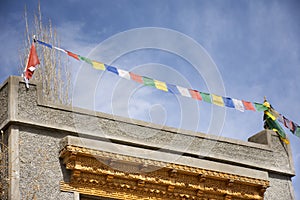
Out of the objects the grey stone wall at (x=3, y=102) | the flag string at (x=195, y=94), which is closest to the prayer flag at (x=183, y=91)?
the flag string at (x=195, y=94)

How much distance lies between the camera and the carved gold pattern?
39.3 ft

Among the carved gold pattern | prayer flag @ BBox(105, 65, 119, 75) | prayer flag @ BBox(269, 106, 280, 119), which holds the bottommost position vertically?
the carved gold pattern

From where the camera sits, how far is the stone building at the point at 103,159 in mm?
11773

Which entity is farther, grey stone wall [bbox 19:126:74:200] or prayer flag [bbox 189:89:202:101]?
prayer flag [bbox 189:89:202:101]

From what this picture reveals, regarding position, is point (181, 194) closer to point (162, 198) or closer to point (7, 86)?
point (162, 198)

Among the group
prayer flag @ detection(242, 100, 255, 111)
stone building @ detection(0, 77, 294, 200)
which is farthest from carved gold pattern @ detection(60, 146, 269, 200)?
prayer flag @ detection(242, 100, 255, 111)

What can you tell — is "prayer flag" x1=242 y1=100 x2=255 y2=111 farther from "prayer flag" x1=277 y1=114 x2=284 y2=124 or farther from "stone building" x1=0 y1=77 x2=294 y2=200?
"stone building" x1=0 y1=77 x2=294 y2=200

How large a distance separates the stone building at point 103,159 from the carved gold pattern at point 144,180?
0.02 m

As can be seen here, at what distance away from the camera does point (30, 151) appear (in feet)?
38.9

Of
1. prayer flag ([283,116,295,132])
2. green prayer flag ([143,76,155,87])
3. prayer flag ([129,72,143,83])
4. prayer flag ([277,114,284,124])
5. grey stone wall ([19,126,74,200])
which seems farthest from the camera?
prayer flag ([283,116,295,132])

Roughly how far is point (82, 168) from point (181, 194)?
6.84ft

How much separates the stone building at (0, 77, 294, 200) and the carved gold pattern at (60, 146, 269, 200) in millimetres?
17

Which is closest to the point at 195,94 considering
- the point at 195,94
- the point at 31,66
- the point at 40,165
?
the point at 195,94

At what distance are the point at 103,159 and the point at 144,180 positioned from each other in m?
0.90
